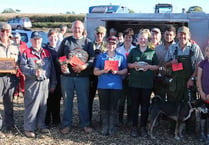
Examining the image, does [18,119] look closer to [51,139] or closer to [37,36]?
[51,139]

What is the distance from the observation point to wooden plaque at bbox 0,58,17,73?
15.8ft

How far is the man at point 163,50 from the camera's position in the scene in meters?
5.35

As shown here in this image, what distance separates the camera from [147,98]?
5.14 metres

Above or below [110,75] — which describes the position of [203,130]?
below

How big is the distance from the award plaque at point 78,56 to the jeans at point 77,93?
31 centimetres

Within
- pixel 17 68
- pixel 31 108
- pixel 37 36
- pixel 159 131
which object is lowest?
pixel 159 131

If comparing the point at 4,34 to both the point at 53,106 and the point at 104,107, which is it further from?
A: the point at 104,107

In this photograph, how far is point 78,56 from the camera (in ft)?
16.9

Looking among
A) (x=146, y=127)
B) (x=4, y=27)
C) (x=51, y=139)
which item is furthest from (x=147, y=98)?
(x=4, y=27)

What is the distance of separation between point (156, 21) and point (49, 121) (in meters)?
4.95

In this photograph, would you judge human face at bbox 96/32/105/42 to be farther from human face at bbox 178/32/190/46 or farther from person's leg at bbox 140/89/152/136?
human face at bbox 178/32/190/46

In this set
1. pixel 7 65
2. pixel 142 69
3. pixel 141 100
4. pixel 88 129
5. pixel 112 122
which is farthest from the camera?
pixel 88 129

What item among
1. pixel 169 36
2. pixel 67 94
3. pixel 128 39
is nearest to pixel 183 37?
pixel 169 36

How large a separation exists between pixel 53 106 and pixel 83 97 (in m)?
0.70
